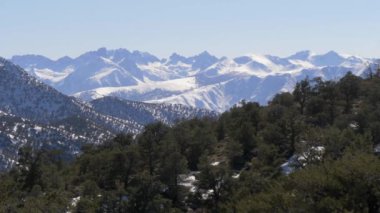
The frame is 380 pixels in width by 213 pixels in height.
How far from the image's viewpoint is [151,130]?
443ft

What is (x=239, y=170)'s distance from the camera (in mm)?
120812

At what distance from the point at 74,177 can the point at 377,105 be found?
81074 mm

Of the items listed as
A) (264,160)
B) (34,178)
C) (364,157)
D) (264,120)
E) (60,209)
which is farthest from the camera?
(264,120)

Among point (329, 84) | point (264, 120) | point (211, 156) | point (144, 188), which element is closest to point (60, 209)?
point (144, 188)

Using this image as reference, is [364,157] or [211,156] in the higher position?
[364,157]

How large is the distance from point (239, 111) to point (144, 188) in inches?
2813

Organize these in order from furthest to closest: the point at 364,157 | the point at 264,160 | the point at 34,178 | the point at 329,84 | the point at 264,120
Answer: the point at 329,84, the point at 264,120, the point at 34,178, the point at 264,160, the point at 364,157

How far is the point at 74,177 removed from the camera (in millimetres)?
132125

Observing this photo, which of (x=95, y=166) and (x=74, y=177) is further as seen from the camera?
(x=74, y=177)

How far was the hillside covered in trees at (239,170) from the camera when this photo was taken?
70875mm

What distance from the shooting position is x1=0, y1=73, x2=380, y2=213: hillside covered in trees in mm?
70875

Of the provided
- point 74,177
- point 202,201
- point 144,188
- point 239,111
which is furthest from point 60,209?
point 239,111

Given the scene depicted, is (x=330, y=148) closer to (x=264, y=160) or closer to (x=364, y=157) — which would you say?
(x=264, y=160)

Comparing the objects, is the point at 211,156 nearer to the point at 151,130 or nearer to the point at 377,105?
the point at 151,130
